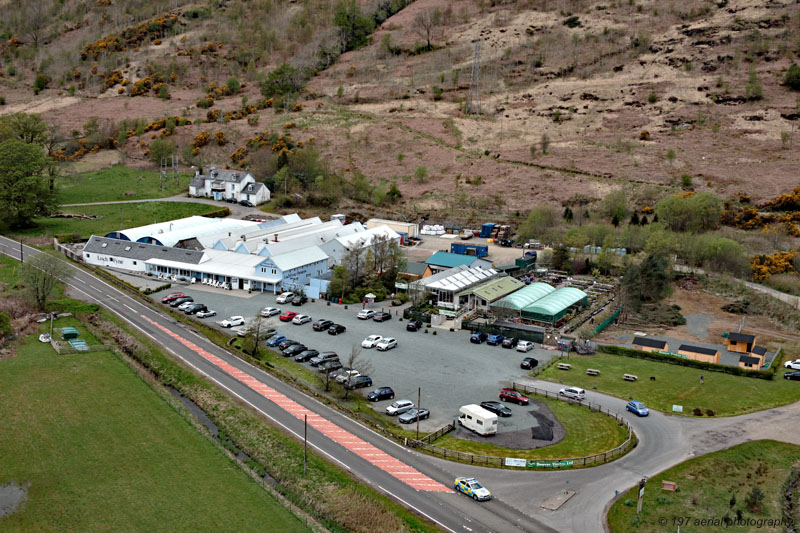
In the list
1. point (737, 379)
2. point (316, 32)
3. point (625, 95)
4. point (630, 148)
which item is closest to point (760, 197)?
point (630, 148)

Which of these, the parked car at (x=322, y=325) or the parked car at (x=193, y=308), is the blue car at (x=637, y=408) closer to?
the parked car at (x=322, y=325)

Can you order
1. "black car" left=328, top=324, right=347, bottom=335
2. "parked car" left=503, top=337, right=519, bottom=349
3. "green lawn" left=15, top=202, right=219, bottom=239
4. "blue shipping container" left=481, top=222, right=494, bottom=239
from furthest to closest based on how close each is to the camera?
"blue shipping container" left=481, top=222, right=494, bottom=239 < "green lawn" left=15, top=202, right=219, bottom=239 < "black car" left=328, top=324, right=347, bottom=335 < "parked car" left=503, top=337, right=519, bottom=349

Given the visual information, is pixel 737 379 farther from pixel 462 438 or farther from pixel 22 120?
pixel 22 120

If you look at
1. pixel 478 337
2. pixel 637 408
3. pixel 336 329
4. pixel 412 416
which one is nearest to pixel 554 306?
pixel 478 337

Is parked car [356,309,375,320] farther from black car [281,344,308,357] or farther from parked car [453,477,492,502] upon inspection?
parked car [453,477,492,502]

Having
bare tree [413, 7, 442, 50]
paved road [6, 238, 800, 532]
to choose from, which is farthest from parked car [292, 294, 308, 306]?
bare tree [413, 7, 442, 50]

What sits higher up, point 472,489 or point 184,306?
point 184,306

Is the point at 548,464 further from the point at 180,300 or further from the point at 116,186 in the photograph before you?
the point at 116,186

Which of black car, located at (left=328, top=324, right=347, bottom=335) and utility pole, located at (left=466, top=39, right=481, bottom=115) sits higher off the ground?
utility pole, located at (left=466, top=39, right=481, bottom=115)
